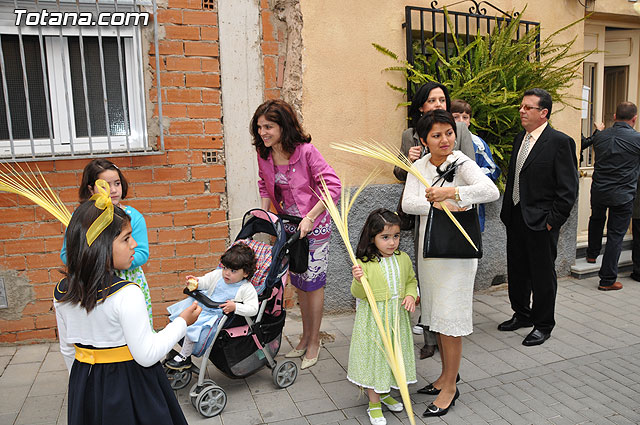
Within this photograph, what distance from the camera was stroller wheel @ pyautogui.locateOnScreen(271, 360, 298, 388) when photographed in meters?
3.88

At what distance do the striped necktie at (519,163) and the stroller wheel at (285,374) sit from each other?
8.63 feet

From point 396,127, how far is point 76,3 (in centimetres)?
340

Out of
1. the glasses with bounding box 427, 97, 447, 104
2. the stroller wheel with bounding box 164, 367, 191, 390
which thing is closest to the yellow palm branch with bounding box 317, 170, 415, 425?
the glasses with bounding box 427, 97, 447, 104

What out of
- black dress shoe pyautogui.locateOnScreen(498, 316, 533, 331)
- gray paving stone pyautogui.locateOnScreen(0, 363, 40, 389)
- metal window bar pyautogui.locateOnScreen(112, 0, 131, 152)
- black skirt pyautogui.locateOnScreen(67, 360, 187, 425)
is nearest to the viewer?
black skirt pyautogui.locateOnScreen(67, 360, 187, 425)

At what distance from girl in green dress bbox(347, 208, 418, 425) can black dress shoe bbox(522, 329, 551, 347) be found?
1.80 metres

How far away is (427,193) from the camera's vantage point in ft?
10.8

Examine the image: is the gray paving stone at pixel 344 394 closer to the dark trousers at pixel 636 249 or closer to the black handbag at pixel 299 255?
the black handbag at pixel 299 255

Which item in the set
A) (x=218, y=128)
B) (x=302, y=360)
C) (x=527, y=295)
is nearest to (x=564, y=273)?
(x=527, y=295)

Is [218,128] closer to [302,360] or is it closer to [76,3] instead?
[76,3]

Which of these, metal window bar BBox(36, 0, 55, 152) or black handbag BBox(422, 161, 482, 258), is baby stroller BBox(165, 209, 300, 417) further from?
metal window bar BBox(36, 0, 55, 152)

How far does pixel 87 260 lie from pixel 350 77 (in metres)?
3.85

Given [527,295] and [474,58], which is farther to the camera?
[474,58]

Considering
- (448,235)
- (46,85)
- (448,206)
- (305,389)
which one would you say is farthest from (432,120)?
(46,85)

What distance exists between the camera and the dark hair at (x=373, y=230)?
339cm
